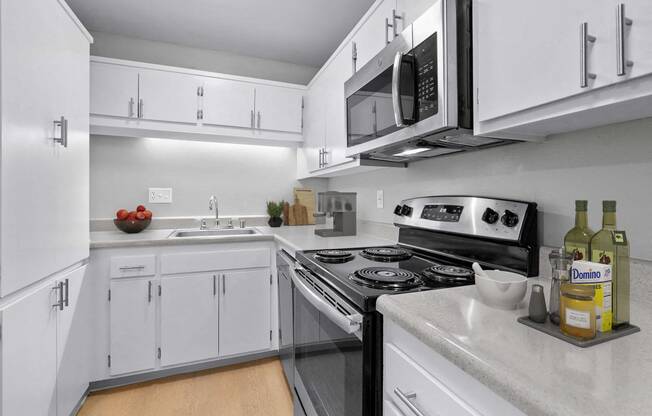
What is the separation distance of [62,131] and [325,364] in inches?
59.7

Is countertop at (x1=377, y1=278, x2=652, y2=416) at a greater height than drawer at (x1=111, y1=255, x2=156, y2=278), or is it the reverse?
countertop at (x1=377, y1=278, x2=652, y2=416)

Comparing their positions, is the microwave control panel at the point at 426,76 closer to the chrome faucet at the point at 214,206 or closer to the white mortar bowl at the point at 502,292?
Result: the white mortar bowl at the point at 502,292

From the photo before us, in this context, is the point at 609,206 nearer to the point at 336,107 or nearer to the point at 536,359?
the point at 536,359

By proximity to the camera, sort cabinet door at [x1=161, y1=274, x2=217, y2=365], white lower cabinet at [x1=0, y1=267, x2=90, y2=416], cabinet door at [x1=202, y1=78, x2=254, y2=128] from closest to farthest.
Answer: white lower cabinet at [x1=0, y1=267, x2=90, y2=416], cabinet door at [x1=161, y1=274, x2=217, y2=365], cabinet door at [x1=202, y1=78, x2=254, y2=128]

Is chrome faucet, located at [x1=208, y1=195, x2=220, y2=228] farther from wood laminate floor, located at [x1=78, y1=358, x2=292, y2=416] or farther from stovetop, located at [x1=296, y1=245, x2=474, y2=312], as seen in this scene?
stovetop, located at [x1=296, y1=245, x2=474, y2=312]

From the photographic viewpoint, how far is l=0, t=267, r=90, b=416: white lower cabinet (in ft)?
3.68

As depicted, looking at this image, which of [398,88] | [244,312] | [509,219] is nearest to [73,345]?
[244,312]

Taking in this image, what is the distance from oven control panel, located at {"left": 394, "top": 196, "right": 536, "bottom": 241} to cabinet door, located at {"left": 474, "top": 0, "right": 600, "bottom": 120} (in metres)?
0.36

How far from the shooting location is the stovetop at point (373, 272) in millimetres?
920

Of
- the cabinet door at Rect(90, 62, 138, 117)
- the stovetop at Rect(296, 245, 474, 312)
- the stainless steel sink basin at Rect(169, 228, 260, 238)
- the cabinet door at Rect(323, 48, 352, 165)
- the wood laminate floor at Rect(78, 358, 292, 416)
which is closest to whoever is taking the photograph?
the stovetop at Rect(296, 245, 474, 312)

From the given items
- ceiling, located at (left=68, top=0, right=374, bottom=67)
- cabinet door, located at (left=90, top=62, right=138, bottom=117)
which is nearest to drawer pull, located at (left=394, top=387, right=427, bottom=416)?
ceiling, located at (left=68, top=0, right=374, bottom=67)

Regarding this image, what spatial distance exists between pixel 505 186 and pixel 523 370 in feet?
2.88

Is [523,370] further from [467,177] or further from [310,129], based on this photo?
[310,129]

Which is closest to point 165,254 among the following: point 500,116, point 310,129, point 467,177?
point 310,129
